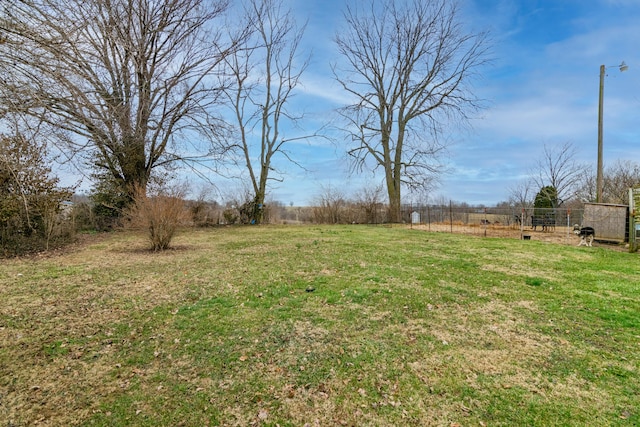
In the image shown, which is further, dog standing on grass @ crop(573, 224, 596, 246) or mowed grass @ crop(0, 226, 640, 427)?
dog standing on grass @ crop(573, 224, 596, 246)

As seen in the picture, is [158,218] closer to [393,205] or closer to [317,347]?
[317,347]

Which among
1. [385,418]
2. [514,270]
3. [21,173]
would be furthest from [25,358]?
[514,270]

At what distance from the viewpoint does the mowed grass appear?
213 cm

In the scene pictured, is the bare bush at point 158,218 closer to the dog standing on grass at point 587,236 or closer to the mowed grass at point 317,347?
the mowed grass at point 317,347

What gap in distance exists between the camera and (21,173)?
6.83m

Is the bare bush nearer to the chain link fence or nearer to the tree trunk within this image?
the chain link fence

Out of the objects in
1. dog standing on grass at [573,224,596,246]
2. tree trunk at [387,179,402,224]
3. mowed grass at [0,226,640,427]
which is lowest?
mowed grass at [0,226,640,427]

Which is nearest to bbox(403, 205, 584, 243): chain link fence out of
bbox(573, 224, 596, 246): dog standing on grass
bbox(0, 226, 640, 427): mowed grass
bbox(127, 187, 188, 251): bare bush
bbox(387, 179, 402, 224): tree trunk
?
bbox(387, 179, 402, 224): tree trunk

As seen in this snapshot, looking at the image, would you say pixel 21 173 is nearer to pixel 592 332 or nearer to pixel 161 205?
pixel 161 205

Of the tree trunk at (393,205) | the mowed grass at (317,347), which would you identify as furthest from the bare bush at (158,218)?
the tree trunk at (393,205)

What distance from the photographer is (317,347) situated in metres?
2.94

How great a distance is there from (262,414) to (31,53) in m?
3.57

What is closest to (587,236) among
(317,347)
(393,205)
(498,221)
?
(498,221)

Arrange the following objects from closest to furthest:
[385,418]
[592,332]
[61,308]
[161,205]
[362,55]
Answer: [385,418]
[592,332]
[61,308]
[161,205]
[362,55]
